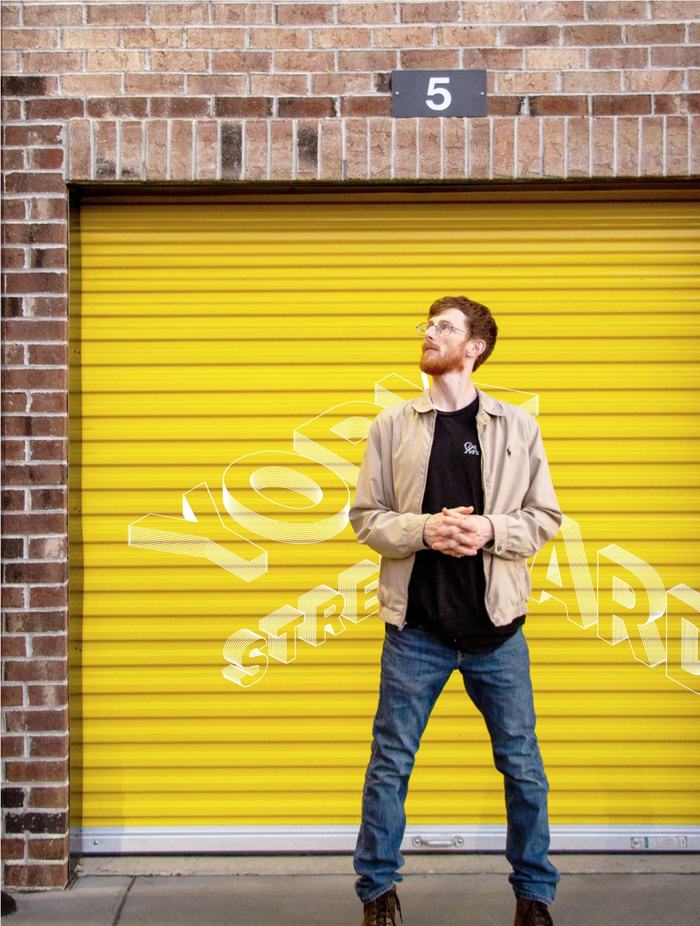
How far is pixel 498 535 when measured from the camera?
126 inches

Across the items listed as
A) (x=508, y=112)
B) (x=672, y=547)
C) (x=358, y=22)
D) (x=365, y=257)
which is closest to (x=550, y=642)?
(x=672, y=547)

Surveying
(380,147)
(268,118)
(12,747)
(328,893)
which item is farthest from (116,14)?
(328,893)

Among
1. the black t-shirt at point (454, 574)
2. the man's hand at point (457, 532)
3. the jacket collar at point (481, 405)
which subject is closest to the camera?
the man's hand at point (457, 532)

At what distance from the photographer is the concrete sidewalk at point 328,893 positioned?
3.66 metres

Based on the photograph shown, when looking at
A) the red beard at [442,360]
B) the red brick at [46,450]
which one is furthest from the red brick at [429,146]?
the red brick at [46,450]

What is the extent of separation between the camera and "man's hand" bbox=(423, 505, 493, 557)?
3.14 metres

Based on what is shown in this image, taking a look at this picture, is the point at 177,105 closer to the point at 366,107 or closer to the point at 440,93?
the point at 366,107

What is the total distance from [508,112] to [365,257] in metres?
0.85

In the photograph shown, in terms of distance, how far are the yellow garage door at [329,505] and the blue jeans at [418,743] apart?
0.87 meters

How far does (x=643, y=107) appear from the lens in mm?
4000

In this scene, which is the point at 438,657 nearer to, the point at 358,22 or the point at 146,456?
the point at 146,456

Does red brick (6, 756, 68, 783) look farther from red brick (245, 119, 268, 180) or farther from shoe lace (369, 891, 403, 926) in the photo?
red brick (245, 119, 268, 180)

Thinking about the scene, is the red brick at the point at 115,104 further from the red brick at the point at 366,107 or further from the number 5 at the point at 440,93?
the number 5 at the point at 440,93

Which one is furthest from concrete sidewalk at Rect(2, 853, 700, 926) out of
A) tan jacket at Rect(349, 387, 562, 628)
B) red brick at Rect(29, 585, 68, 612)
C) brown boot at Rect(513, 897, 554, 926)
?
tan jacket at Rect(349, 387, 562, 628)
